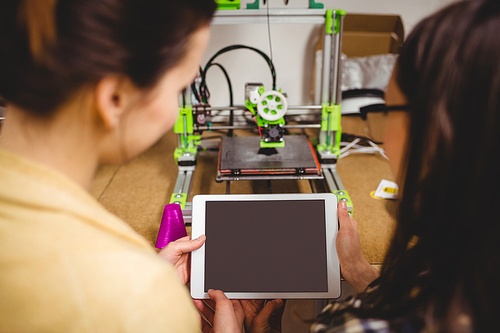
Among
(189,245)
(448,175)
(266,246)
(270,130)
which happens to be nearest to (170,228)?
(189,245)

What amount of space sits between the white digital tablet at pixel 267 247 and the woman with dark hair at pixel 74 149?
33 cm

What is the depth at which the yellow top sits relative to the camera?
340 mm

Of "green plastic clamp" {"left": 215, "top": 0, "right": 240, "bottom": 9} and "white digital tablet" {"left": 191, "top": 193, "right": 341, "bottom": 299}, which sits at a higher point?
"green plastic clamp" {"left": 215, "top": 0, "right": 240, "bottom": 9}

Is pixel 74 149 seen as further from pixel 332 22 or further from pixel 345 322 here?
pixel 332 22

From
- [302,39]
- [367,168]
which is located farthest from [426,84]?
[302,39]

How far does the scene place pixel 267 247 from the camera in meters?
0.75

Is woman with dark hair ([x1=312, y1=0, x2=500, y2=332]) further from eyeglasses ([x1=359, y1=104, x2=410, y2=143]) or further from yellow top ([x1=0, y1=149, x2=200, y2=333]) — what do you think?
yellow top ([x1=0, y1=149, x2=200, y2=333])

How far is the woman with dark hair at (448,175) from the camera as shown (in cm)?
35

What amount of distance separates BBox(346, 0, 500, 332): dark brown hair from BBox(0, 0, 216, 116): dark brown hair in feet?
0.96

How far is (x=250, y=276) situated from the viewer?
74cm

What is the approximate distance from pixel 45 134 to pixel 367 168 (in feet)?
3.87

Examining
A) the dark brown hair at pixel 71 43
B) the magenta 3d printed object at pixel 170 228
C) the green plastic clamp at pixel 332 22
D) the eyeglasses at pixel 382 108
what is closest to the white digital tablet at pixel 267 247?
the magenta 3d printed object at pixel 170 228

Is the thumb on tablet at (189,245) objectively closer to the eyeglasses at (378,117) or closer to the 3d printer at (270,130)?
the 3d printer at (270,130)

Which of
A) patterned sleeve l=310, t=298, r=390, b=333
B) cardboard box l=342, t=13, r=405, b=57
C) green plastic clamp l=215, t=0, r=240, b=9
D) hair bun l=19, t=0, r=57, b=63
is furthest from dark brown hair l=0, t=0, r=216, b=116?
cardboard box l=342, t=13, r=405, b=57
